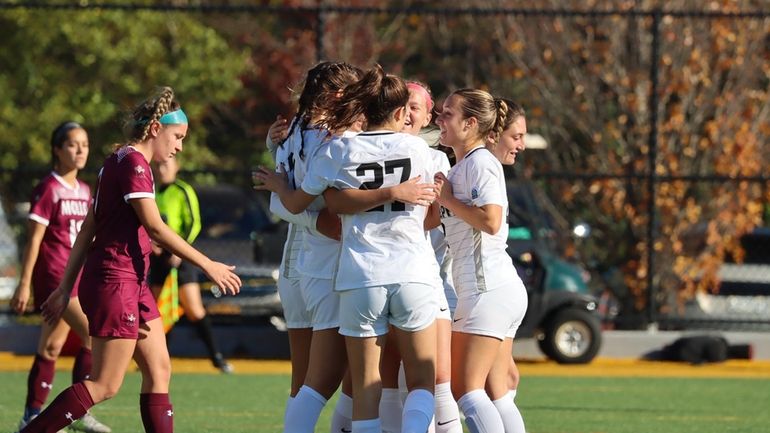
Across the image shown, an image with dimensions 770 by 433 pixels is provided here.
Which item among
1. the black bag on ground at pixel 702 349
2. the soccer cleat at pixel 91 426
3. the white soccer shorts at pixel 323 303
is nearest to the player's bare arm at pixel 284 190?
the white soccer shorts at pixel 323 303

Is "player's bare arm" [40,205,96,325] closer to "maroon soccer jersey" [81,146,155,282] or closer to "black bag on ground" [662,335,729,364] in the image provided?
"maroon soccer jersey" [81,146,155,282]

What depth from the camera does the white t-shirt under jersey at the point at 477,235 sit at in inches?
240

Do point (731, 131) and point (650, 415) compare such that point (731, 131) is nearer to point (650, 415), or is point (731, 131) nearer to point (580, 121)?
point (580, 121)

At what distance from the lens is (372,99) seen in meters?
5.77

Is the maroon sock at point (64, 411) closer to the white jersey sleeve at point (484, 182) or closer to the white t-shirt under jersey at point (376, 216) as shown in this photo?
the white t-shirt under jersey at point (376, 216)

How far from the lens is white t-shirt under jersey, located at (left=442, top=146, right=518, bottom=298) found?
6.09 m

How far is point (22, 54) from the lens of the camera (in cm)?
2189

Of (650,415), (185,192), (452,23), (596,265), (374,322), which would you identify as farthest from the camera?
(452,23)

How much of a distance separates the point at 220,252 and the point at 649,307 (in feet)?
13.9

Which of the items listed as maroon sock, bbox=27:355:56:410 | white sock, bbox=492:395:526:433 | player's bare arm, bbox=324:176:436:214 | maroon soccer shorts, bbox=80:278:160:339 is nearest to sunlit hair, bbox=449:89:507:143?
player's bare arm, bbox=324:176:436:214

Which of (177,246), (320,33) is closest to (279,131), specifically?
(177,246)

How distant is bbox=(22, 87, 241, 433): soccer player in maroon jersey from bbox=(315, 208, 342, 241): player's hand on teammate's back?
418mm

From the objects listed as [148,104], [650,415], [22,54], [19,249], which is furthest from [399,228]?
[22,54]

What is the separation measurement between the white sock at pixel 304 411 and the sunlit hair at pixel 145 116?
1316mm
